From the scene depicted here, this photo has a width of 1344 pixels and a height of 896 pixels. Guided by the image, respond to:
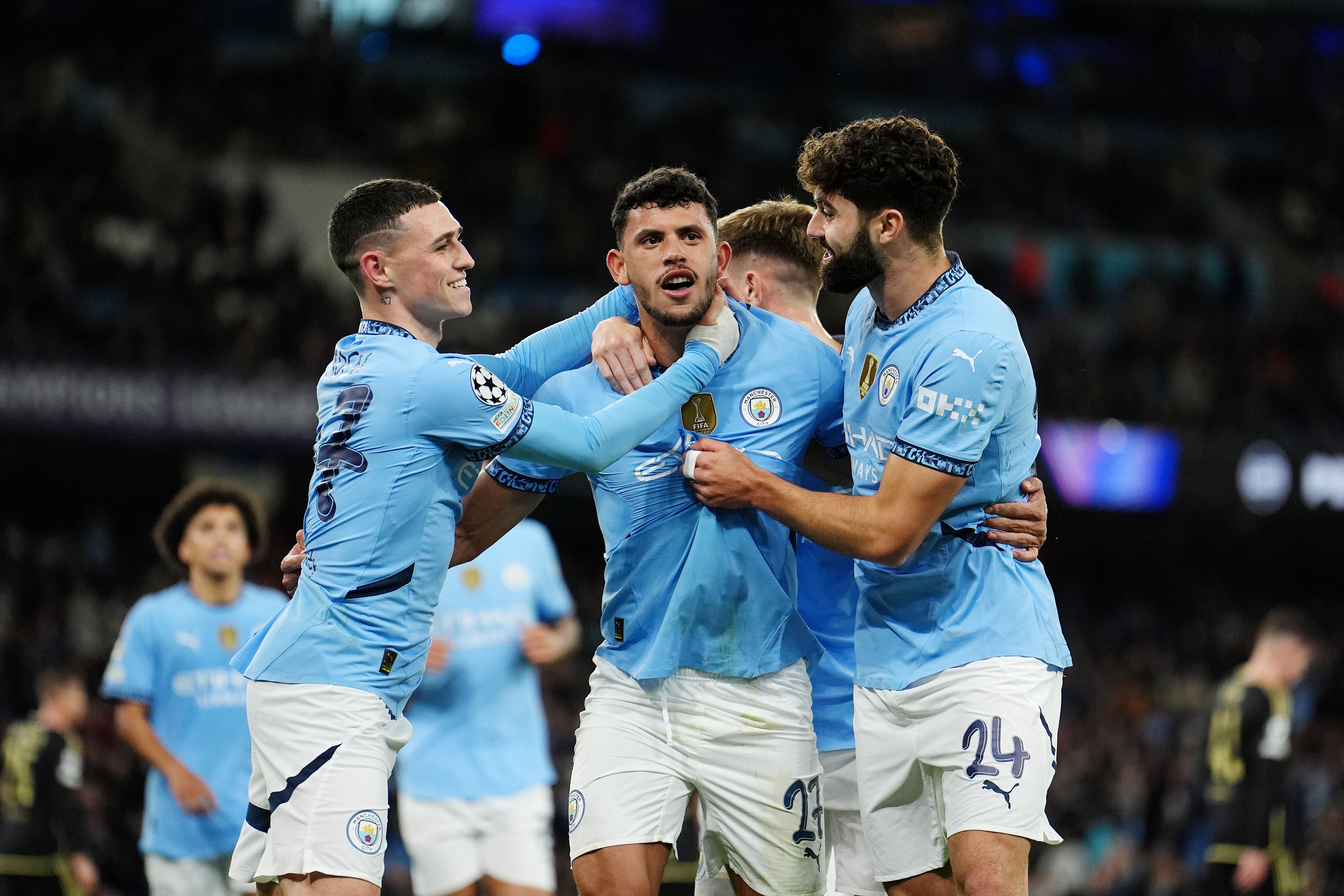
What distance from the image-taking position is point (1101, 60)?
1077 inches

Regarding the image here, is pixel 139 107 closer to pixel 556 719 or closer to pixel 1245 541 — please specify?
pixel 556 719

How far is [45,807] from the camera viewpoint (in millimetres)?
8305

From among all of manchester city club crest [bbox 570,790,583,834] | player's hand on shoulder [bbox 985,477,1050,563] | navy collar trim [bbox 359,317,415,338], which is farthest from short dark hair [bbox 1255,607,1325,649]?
navy collar trim [bbox 359,317,415,338]

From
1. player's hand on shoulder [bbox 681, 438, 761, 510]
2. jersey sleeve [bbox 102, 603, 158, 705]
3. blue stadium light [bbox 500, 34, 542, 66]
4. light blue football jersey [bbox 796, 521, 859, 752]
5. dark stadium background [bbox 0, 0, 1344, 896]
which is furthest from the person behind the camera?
blue stadium light [bbox 500, 34, 542, 66]

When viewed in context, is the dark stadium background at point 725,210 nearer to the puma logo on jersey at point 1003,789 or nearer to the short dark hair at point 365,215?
the short dark hair at point 365,215

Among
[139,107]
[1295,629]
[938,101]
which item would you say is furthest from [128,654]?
[938,101]

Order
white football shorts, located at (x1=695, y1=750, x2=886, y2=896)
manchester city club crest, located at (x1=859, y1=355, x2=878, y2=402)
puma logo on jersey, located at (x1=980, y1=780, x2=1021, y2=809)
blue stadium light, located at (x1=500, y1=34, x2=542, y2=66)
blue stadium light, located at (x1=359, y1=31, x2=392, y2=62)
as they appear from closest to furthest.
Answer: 1. puma logo on jersey, located at (x1=980, y1=780, x2=1021, y2=809)
2. manchester city club crest, located at (x1=859, y1=355, x2=878, y2=402)
3. white football shorts, located at (x1=695, y1=750, x2=886, y2=896)
4. blue stadium light, located at (x1=359, y1=31, x2=392, y2=62)
5. blue stadium light, located at (x1=500, y1=34, x2=542, y2=66)

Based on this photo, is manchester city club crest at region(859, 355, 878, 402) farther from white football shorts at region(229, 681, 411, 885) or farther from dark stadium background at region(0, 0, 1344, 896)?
dark stadium background at region(0, 0, 1344, 896)

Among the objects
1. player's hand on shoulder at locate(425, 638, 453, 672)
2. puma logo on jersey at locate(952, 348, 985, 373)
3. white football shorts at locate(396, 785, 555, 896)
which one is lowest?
white football shorts at locate(396, 785, 555, 896)

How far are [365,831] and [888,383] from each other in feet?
6.34

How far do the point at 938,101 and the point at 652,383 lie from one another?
70.4 ft

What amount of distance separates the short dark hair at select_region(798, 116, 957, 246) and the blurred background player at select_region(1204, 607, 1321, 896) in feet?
19.2

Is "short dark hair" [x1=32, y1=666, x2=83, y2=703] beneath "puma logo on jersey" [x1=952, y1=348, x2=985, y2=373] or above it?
beneath

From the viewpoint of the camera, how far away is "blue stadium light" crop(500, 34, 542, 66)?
22.0 metres
